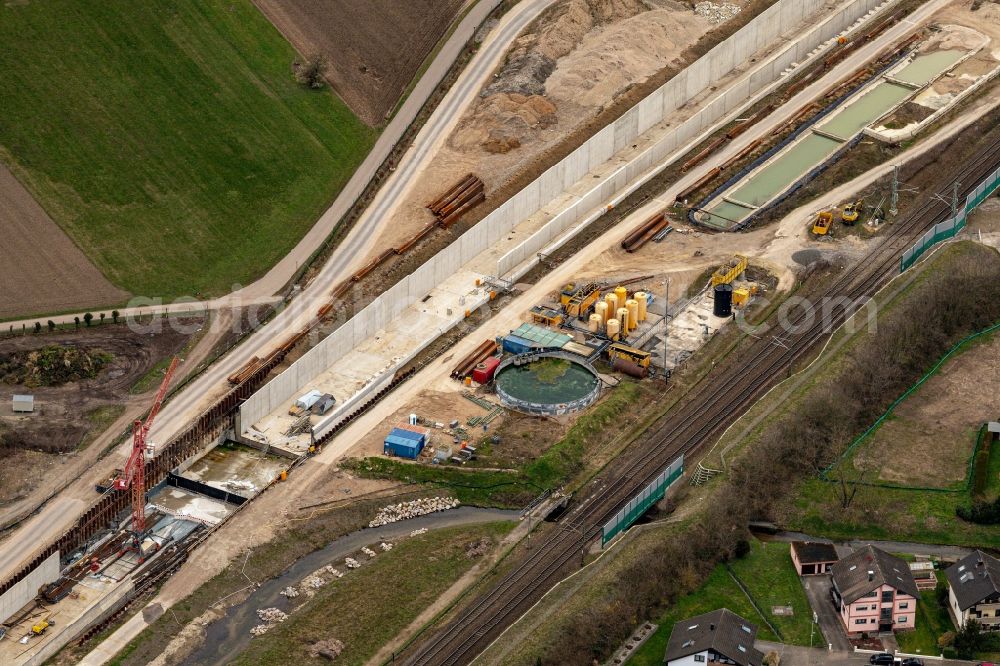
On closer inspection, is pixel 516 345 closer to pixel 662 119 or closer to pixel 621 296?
pixel 621 296

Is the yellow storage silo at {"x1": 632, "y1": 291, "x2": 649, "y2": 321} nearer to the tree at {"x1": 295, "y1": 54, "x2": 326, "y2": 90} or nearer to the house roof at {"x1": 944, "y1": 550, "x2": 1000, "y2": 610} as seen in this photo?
the house roof at {"x1": 944, "y1": 550, "x2": 1000, "y2": 610}

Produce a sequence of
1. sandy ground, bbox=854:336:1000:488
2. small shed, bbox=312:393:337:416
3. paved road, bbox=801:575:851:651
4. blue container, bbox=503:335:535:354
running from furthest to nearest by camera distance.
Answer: blue container, bbox=503:335:535:354 < small shed, bbox=312:393:337:416 < sandy ground, bbox=854:336:1000:488 < paved road, bbox=801:575:851:651

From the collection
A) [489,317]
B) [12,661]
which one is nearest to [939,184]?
[489,317]

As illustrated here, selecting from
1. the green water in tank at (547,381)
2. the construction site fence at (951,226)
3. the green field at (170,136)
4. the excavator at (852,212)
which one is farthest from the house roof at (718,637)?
the excavator at (852,212)

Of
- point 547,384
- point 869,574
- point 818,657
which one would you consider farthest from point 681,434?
point 818,657

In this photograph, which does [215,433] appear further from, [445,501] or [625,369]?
[625,369]

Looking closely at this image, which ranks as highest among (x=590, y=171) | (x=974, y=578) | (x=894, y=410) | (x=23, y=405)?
(x=23, y=405)

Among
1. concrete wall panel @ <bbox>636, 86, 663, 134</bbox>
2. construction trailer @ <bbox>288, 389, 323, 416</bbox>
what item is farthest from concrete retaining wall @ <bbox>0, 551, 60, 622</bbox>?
concrete wall panel @ <bbox>636, 86, 663, 134</bbox>
